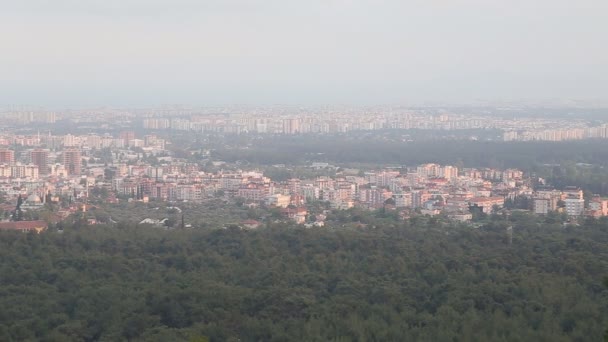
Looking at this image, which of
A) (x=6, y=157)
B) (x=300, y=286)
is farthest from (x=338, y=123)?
(x=300, y=286)

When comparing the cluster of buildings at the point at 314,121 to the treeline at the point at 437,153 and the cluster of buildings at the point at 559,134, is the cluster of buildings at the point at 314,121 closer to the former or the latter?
the cluster of buildings at the point at 559,134

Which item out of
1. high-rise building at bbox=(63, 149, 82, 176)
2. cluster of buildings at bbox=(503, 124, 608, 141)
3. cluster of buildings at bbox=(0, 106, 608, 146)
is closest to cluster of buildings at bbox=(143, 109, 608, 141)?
cluster of buildings at bbox=(0, 106, 608, 146)

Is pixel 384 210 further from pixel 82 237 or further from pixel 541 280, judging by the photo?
pixel 541 280

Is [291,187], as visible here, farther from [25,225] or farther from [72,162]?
[25,225]

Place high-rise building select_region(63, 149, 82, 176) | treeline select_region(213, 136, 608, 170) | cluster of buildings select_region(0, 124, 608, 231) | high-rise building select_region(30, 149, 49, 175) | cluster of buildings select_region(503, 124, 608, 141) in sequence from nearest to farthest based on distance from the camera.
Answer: cluster of buildings select_region(0, 124, 608, 231) < high-rise building select_region(30, 149, 49, 175) < high-rise building select_region(63, 149, 82, 176) < treeline select_region(213, 136, 608, 170) < cluster of buildings select_region(503, 124, 608, 141)

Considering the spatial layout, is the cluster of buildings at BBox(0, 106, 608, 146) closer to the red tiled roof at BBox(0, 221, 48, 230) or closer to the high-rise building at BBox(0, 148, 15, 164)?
the high-rise building at BBox(0, 148, 15, 164)

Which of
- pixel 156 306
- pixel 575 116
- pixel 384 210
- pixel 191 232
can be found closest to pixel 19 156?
pixel 384 210

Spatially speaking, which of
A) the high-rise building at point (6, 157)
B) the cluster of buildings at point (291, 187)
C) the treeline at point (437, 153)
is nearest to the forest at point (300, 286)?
the cluster of buildings at point (291, 187)

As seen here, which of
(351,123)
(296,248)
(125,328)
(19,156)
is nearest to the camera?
(125,328)
